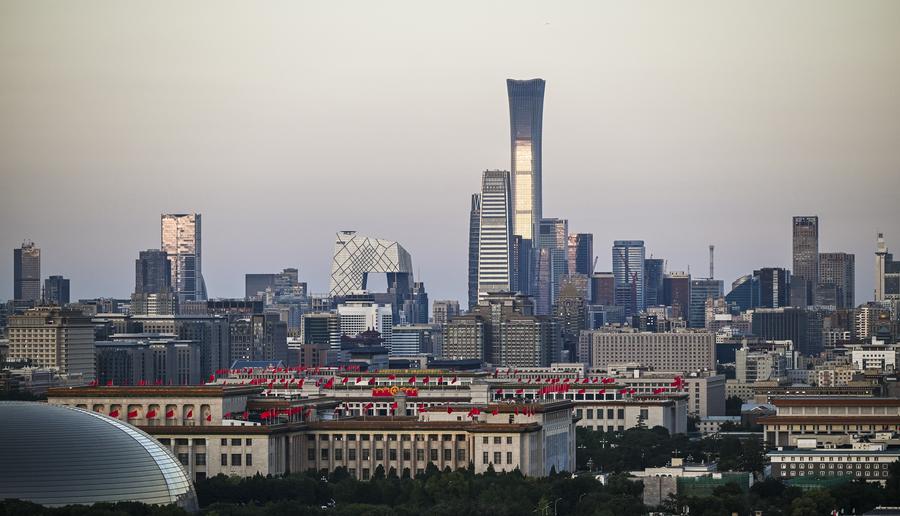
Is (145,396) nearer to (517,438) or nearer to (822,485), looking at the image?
(517,438)

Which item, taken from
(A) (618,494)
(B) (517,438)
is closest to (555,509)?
(A) (618,494)

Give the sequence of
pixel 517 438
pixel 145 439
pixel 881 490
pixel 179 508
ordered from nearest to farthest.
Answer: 1. pixel 179 508
2. pixel 145 439
3. pixel 881 490
4. pixel 517 438

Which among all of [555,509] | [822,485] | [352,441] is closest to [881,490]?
[822,485]

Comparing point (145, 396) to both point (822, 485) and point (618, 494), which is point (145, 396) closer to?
point (618, 494)

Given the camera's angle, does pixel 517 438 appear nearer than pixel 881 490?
No

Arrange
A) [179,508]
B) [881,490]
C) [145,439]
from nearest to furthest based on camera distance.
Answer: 1. [179,508]
2. [145,439]
3. [881,490]

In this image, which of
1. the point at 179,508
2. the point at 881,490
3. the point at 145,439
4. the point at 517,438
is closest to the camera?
the point at 179,508
